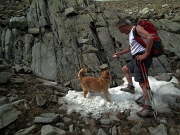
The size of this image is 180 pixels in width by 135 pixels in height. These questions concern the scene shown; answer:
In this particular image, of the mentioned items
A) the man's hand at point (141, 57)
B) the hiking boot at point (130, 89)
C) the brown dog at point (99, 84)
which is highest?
the man's hand at point (141, 57)

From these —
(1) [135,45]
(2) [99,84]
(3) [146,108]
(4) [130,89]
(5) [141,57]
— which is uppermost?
(1) [135,45]

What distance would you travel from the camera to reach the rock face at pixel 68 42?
34.6 ft

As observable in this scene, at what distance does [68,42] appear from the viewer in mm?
12125

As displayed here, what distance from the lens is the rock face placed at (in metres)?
10.5

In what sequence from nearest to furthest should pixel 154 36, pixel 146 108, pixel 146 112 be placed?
pixel 154 36 → pixel 146 112 → pixel 146 108

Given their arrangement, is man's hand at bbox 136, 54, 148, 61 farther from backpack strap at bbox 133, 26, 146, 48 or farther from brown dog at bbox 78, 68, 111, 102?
brown dog at bbox 78, 68, 111, 102

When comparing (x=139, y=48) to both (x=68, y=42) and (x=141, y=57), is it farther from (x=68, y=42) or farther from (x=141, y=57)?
(x=68, y=42)

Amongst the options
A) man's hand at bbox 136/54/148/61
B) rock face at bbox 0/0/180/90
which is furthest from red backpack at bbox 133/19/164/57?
rock face at bbox 0/0/180/90

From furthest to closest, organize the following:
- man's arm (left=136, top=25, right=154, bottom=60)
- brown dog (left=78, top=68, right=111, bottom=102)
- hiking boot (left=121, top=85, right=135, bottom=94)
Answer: hiking boot (left=121, top=85, right=135, bottom=94), brown dog (left=78, top=68, right=111, bottom=102), man's arm (left=136, top=25, right=154, bottom=60)

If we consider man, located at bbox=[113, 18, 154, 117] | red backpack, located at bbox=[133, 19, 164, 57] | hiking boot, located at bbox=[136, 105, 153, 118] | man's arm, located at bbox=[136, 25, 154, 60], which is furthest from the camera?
hiking boot, located at bbox=[136, 105, 153, 118]

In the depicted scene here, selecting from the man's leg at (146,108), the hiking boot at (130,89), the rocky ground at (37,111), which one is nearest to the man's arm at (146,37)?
the man's leg at (146,108)

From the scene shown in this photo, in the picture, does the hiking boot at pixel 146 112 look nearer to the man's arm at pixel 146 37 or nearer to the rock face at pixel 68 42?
the man's arm at pixel 146 37

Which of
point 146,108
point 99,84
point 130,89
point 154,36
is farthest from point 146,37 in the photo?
point 130,89

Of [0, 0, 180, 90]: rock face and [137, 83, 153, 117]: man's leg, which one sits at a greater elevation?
[0, 0, 180, 90]: rock face
